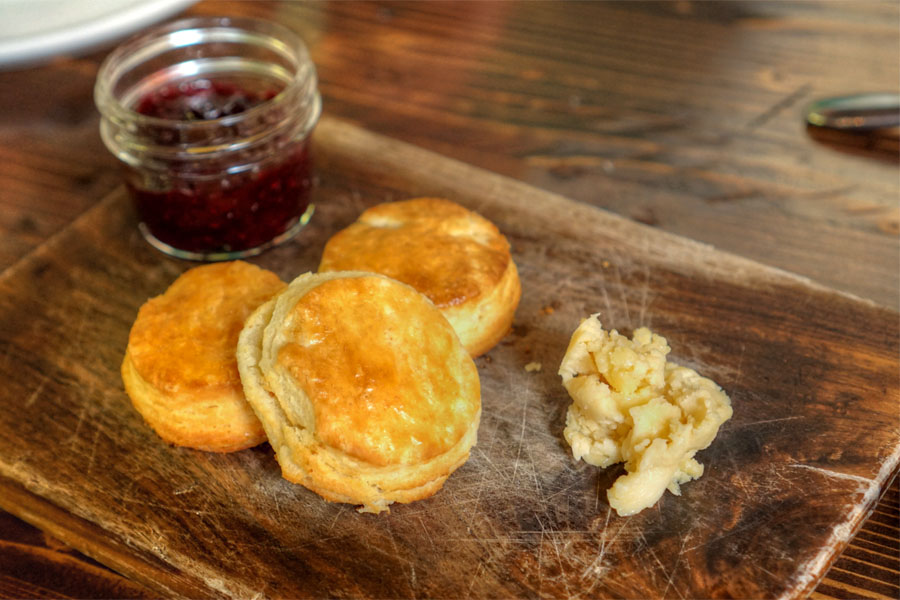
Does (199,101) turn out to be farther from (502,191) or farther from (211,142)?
(502,191)

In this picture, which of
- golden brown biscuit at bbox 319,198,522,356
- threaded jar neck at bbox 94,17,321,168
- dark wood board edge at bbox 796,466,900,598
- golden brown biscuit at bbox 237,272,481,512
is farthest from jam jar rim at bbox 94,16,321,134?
dark wood board edge at bbox 796,466,900,598

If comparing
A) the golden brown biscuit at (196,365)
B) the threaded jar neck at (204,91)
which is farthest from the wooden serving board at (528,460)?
the threaded jar neck at (204,91)

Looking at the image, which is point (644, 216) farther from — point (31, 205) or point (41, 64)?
point (41, 64)

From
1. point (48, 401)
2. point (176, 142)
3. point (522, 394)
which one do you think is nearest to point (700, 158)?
point (522, 394)

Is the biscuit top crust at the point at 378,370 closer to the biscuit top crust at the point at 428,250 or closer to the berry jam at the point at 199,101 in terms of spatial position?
the biscuit top crust at the point at 428,250

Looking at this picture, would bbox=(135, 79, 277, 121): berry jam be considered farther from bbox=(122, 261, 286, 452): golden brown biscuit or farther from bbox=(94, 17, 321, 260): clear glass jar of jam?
bbox=(122, 261, 286, 452): golden brown biscuit

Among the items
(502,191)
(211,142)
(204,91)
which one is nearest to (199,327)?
(211,142)
